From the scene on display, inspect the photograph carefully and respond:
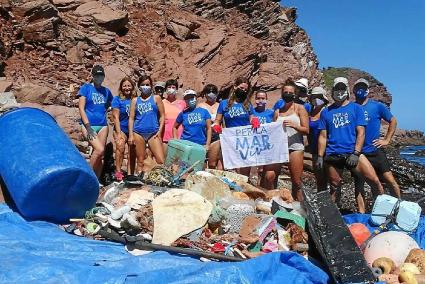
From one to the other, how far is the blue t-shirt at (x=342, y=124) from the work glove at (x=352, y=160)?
11 centimetres

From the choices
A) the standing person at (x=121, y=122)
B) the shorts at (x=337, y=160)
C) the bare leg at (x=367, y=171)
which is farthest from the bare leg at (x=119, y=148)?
the bare leg at (x=367, y=171)

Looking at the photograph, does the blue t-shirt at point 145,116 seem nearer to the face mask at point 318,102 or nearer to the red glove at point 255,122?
the red glove at point 255,122

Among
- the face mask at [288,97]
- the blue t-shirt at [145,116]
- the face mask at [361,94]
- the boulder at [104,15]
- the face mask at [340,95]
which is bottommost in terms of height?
the blue t-shirt at [145,116]

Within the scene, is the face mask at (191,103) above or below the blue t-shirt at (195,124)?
above

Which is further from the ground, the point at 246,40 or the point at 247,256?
the point at 246,40

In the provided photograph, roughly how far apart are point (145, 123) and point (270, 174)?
Result: 2200 mm

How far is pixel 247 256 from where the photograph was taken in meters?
4.78

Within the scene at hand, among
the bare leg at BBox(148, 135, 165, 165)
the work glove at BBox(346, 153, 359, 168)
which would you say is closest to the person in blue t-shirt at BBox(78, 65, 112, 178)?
the bare leg at BBox(148, 135, 165, 165)

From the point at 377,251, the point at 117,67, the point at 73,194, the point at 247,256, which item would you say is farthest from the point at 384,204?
the point at 117,67

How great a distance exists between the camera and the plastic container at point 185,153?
24.2ft

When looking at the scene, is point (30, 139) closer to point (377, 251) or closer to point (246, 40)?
point (377, 251)

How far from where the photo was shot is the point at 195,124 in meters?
7.75

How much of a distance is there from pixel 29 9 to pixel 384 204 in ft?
40.0

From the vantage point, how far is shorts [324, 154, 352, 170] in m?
6.64
